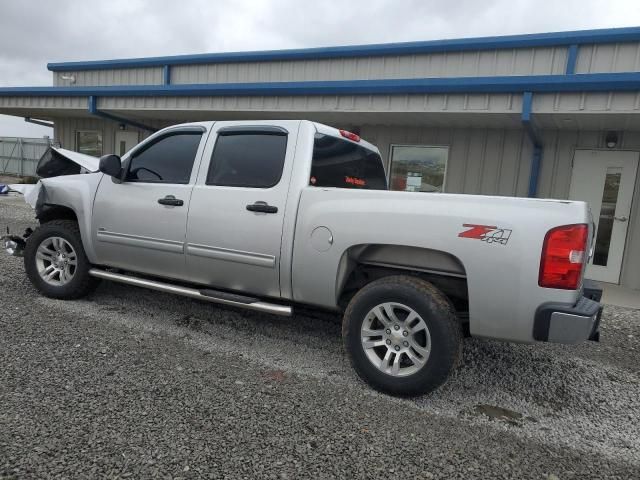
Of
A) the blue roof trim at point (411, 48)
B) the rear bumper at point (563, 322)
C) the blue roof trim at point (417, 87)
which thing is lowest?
the rear bumper at point (563, 322)

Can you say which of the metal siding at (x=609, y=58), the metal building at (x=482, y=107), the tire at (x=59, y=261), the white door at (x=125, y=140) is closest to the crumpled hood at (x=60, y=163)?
the tire at (x=59, y=261)

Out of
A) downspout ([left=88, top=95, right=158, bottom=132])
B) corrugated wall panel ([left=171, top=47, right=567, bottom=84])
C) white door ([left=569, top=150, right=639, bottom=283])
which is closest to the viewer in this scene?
white door ([left=569, top=150, right=639, bottom=283])

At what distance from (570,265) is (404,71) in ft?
26.1

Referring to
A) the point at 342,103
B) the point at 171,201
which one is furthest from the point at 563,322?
the point at 342,103

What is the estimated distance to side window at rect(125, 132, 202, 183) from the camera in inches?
166

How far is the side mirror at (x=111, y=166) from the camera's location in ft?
13.9

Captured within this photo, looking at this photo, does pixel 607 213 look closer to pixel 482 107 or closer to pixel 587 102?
pixel 587 102

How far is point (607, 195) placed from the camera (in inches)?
300

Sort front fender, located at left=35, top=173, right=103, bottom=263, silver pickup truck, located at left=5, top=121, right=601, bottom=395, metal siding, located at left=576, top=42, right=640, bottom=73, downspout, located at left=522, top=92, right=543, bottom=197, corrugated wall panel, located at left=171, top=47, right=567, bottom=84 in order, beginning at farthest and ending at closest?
corrugated wall panel, located at left=171, top=47, right=567, bottom=84 → metal siding, located at left=576, top=42, right=640, bottom=73 → downspout, located at left=522, top=92, right=543, bottom=197 → front fender, located at left=35, top=173, right=103, bottom=263 → silver pickup truck, located at left=5, top=121, right=601, bottom=395

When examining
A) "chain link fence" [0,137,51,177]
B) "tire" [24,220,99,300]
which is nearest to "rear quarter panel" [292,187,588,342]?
"tire" [24,220,99,300]

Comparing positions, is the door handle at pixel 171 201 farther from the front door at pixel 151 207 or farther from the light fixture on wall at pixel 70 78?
the light fixture on wall at pixel 70 78

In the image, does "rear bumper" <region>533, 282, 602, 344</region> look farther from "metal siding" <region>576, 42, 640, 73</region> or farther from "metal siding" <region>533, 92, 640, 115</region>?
"metal siding" <region>576, 42, 640, 73</region>

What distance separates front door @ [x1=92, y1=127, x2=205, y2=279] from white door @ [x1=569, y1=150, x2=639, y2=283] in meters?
6.50

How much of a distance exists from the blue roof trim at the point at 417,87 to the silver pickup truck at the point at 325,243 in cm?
285
